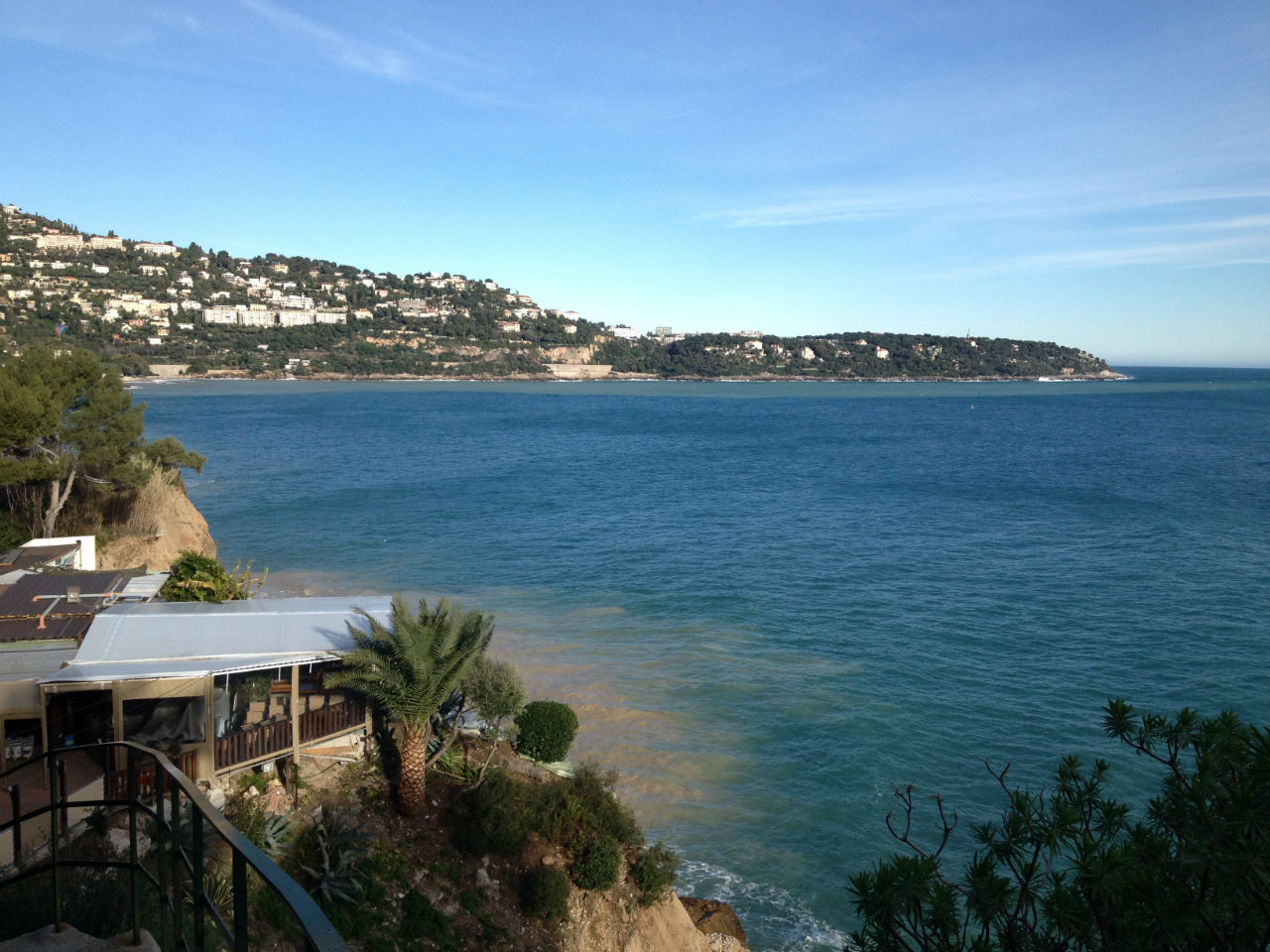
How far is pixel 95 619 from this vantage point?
456 inches

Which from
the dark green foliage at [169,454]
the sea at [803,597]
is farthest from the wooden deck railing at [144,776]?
the dark green foliage at [169,454]

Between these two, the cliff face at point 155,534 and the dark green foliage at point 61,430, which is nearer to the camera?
the dark green foliage at point 61,430

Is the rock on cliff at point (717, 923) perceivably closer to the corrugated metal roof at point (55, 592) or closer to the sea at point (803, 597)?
the sea at point (803, 597)

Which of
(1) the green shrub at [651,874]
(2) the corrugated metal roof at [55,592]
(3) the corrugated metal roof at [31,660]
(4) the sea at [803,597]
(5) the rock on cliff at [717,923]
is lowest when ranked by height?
(5) the rock on cliff at [717,923]

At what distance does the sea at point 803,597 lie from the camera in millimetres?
15039

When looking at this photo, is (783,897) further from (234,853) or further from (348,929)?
(234,853)

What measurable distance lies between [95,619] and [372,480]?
3993 centimetres

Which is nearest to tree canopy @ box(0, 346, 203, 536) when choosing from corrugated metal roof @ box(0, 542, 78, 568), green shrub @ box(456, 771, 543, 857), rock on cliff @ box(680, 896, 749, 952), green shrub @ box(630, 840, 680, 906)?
corrugated metal roof @ box(0, 542, 78, 568)

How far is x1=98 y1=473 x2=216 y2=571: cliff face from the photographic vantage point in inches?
869

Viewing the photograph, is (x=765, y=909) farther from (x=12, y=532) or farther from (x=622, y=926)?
(x=12, y=532)

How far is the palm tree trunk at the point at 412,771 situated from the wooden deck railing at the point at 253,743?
1.55 meters

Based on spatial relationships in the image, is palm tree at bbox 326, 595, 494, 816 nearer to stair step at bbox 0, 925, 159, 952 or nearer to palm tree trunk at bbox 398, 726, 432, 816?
palm tree trunk at bbox 398, 726, 432, 816

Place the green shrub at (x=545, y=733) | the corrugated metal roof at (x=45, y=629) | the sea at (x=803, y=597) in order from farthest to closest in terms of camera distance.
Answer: the sea at (x=803, y=597) → the green shrub at (x=545, y=733) → the corrugated metal roof at (x=45, y=629)

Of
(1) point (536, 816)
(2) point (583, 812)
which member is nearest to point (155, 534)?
(1) point (536, 816)
